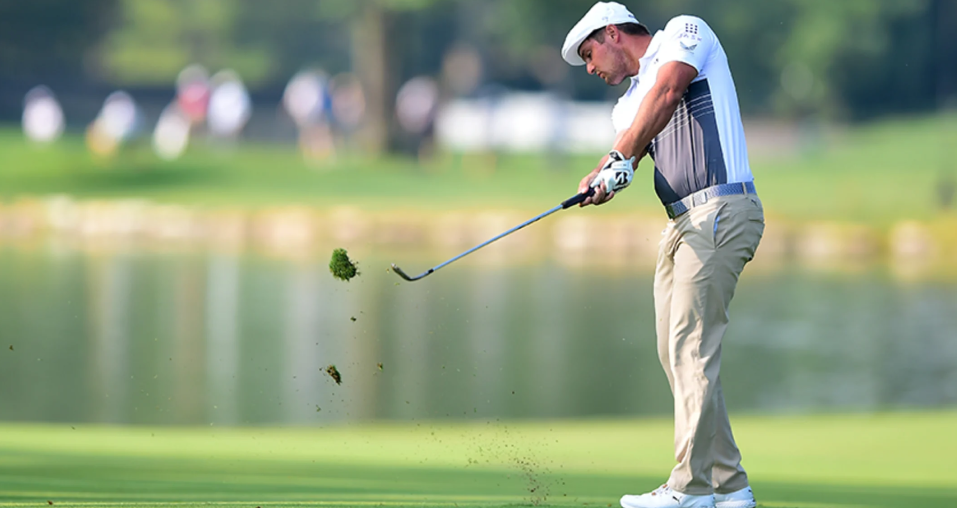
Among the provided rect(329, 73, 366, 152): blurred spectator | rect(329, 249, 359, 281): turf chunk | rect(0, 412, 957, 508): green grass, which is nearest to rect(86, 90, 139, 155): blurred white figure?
rect(329, 73, 366, 152): blurred spectator

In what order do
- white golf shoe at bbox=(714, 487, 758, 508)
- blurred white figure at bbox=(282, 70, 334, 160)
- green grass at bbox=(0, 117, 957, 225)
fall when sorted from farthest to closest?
blurred white figure at bbox=(282, 70, 334, 160) < green grass at bbox=(0, 117, 957, 225) < white golf shoe at bbox=(714, 487, 758, 508)

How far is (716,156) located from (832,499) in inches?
61.3

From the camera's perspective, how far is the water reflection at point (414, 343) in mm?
10734

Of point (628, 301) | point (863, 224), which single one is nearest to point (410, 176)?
point (863, 224)

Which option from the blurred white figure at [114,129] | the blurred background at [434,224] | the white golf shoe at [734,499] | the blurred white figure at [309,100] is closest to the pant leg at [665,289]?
the white golf shoe at [734,499]

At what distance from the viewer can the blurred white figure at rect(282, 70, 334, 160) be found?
32812 millimetres

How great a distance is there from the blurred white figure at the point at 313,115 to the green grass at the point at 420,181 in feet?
4.29

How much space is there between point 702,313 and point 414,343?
349 inches

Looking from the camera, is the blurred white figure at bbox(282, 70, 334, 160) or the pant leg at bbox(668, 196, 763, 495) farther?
the blurred white figure at bbox(282, 70, 334, 160)

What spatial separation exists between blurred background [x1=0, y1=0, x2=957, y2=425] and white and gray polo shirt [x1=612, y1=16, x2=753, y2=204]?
4.09 m

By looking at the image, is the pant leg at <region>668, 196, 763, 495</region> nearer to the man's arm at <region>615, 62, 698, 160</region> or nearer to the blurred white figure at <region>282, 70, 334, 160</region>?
the man's arm at <region>615, 62, 698, 160</region>

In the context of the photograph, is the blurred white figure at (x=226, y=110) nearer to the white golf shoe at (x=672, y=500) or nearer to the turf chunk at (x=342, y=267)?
the turf chunk at (x=342, y=267)

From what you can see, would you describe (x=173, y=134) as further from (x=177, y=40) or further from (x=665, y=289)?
(x=665, y=289)

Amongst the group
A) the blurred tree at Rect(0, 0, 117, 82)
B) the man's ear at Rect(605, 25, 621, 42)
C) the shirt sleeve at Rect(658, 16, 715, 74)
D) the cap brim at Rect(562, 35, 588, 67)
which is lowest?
the shirt sleeve at Rect(658, 16, 715, 74)
